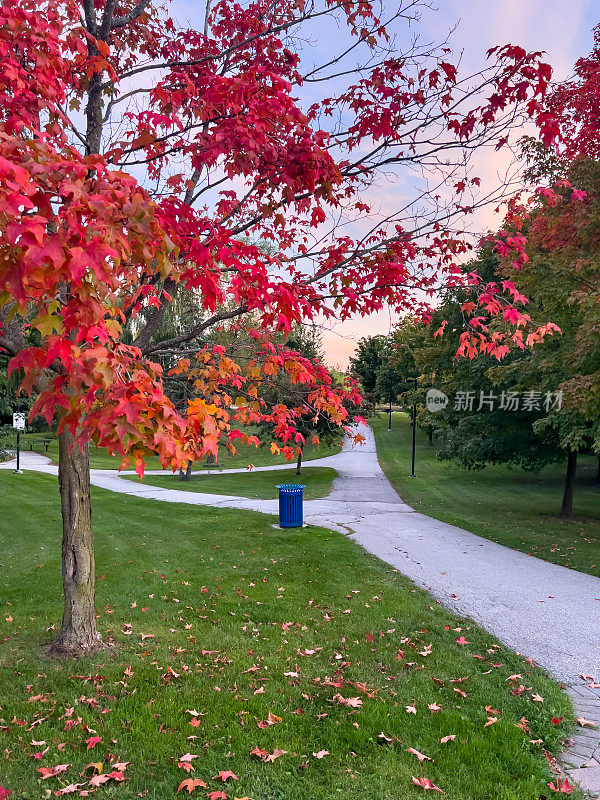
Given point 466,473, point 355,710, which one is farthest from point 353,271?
point 466,473

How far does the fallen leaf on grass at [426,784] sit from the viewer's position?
11.1ft

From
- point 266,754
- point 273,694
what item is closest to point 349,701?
point 273,694

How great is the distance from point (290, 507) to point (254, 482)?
12.4m

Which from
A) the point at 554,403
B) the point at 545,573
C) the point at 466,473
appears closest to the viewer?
the point at 545,573

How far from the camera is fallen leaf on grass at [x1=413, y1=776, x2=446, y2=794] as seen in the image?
3377mm

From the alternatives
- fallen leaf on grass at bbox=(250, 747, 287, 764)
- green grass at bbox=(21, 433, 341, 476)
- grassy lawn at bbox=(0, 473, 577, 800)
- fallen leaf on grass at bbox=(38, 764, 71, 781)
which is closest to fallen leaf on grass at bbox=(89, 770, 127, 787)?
grassy lawn at bbox=(0, 473, 577, 800)

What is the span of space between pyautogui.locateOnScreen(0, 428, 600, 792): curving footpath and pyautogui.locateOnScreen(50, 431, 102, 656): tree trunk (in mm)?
4474

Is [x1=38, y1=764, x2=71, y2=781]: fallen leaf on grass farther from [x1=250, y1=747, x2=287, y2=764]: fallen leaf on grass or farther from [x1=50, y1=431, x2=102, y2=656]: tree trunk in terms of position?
[x1=50, y1=431, x2=102, y2=656]: tree trunk

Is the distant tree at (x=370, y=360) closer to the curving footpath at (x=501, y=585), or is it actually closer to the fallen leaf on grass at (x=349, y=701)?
the curving footpath at (x=501, y=585)

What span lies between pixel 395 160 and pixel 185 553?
8462 millimetres

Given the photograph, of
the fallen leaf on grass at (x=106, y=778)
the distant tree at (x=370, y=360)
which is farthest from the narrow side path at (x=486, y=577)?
the distant tree at (x=370, y=360)

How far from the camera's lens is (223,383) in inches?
299

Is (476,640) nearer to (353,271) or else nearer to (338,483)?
(353,271)

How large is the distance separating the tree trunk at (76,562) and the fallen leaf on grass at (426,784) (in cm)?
355
